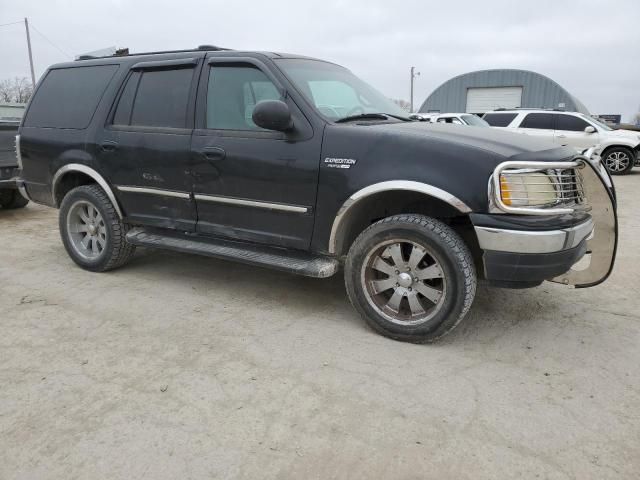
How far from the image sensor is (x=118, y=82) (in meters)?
4.53

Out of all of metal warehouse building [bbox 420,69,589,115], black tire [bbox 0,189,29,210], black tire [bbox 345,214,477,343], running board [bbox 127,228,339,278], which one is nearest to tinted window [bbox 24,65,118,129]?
running board [bbox 127,228,339,278]

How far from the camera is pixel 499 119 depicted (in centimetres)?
1341

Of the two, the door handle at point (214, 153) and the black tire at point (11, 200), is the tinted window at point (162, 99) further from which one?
the black tire at point (11, 200)

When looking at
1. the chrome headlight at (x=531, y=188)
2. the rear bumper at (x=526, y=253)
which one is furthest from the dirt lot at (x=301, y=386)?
the chrome headlight at (x=531, y=188)

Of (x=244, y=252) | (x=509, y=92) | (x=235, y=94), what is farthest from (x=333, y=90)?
(x=509, y=92)

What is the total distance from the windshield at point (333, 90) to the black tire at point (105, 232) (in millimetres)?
2099

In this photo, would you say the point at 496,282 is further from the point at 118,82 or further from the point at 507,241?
the point at 118,82

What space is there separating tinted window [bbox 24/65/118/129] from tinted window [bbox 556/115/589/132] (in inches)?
448

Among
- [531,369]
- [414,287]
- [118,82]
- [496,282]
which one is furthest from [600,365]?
[118,82]

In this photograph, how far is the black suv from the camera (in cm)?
306

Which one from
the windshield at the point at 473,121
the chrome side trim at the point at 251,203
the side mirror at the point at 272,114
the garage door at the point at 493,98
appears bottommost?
the chrome side trim at the point at 251,203

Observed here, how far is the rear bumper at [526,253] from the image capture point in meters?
2.96

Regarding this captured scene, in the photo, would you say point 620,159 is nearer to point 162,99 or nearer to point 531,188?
point 531,188

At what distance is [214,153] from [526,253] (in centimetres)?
232
